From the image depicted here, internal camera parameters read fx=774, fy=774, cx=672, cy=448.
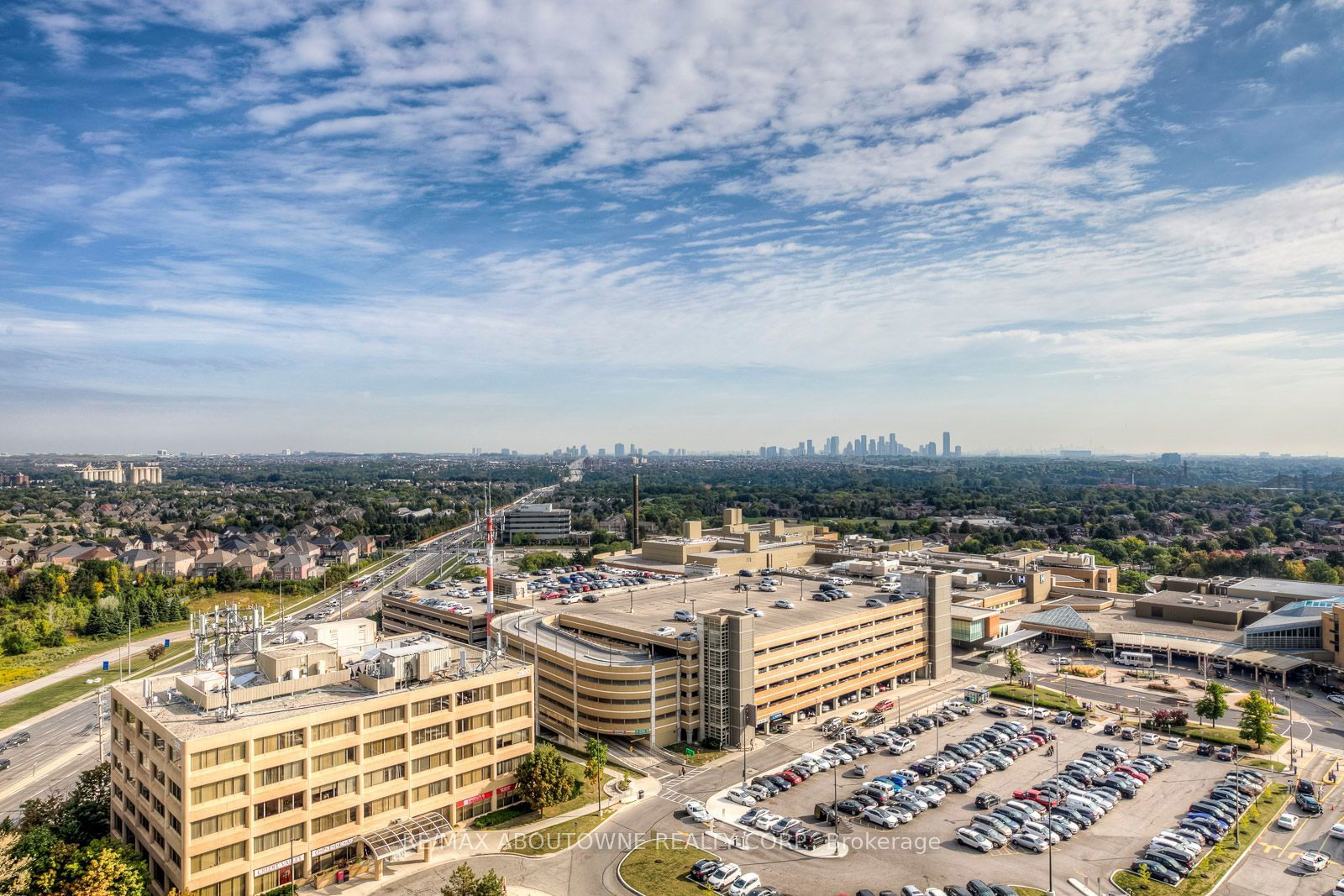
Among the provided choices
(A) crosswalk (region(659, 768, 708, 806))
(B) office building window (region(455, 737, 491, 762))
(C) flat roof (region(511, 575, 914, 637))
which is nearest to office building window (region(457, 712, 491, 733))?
(B) office building window (region(455, 737, 491, 762))

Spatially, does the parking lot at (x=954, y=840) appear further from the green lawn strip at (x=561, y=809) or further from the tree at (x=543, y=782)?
the tree at (x=543, y=782)

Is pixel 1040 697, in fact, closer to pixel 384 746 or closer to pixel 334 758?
pixel 384 746

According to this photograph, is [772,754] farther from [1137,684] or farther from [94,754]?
[94,754]

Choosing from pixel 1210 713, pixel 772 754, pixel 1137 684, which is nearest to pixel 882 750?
pixel 772 754

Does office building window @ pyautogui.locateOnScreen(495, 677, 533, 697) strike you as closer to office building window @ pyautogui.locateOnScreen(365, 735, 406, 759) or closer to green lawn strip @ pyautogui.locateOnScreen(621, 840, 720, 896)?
office building window @ pyautogui.locateOnScreen(365, 735, 406, 759)

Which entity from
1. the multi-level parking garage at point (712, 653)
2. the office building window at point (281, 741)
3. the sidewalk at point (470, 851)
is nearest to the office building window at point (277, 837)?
the sidewalk at point (470, 851)

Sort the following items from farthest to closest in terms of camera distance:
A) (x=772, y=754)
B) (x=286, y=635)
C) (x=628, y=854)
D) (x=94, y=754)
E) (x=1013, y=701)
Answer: (x=1013, y=701) < (x=94, y=754) < (x=772, y=754) < (x=286, y=635) < (x=628, y=854)
